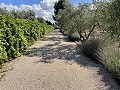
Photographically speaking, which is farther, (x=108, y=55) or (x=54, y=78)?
(x=108, y=55)

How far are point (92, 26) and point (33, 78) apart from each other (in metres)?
12.8

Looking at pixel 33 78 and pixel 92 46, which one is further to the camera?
pixel 92 46

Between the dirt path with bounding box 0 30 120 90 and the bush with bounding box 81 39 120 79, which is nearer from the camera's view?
the dirt path with bounding box 0 30 120 90

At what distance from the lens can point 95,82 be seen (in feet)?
22.2

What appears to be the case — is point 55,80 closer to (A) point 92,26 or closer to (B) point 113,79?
(B) point 113,79

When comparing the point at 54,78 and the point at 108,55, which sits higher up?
the point at 108,55

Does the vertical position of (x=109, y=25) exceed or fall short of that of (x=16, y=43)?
it exceeds it

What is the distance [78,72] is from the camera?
7910 millimetres

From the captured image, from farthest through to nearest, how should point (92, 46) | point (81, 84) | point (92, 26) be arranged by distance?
point (92, 26) → point (92, 46) → point (81, 84)

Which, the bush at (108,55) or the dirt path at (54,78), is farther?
the bush at (108,55)

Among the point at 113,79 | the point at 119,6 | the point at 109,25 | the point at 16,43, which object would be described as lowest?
the point at 113,79

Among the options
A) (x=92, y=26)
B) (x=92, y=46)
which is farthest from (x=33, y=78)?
(x=92, y=26)

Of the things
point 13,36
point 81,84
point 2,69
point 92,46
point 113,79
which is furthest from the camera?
point 92,46

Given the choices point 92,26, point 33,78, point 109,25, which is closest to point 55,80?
point 33,78
